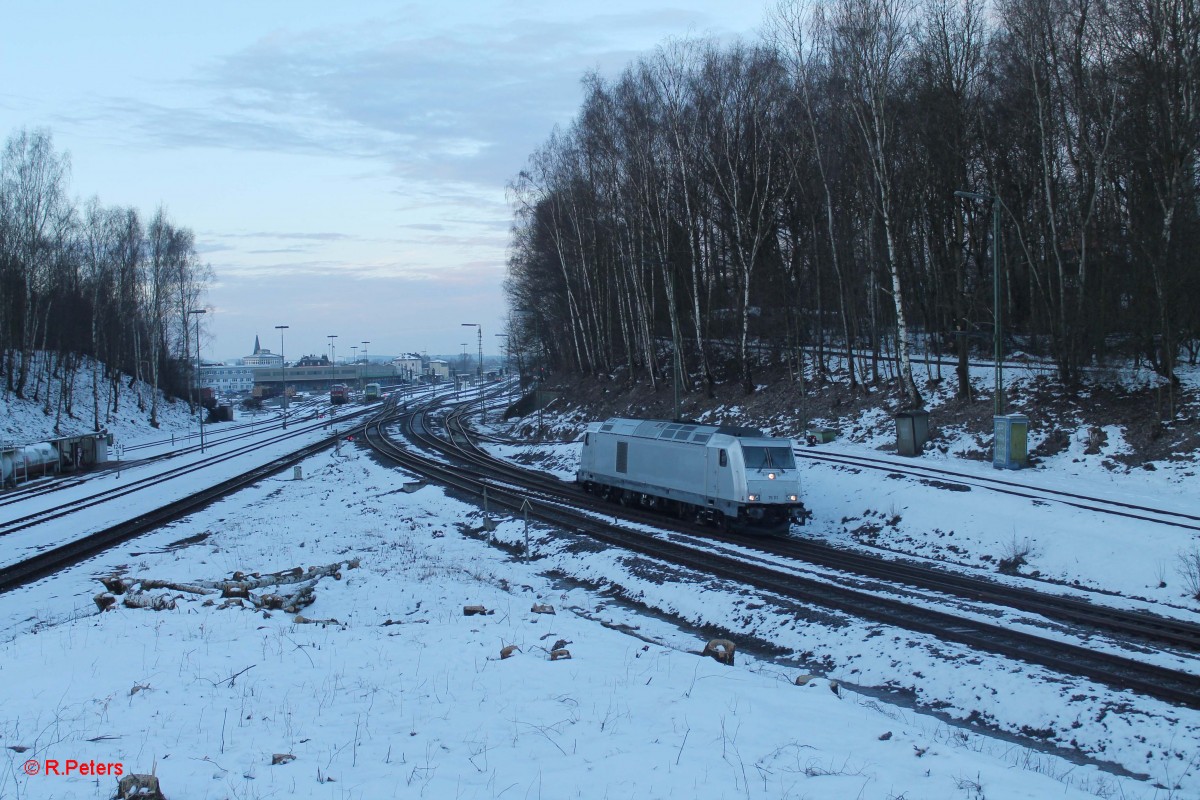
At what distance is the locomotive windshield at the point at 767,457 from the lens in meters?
Answer: 21.6

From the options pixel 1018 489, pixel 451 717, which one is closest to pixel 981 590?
pixel 1018 489

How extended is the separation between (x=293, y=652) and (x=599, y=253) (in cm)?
4250

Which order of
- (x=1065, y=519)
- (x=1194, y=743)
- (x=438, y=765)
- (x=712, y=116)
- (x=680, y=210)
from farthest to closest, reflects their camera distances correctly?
1. (x=680, y=210)
2. (x=712, y=116)
3. (x=1065, y=519)
4. (x=1194, y=743)
5. (x=438, y=765)

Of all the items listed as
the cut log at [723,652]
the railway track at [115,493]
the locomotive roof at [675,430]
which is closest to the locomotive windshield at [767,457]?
the locomotive roof at [675,430]

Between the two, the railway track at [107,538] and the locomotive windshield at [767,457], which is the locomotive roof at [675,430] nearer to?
the locomotive windshield at [767,457]

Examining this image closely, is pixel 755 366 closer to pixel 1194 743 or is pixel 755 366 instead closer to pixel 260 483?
pixel 260 483

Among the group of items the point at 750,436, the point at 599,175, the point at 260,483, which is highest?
the point at 599,175

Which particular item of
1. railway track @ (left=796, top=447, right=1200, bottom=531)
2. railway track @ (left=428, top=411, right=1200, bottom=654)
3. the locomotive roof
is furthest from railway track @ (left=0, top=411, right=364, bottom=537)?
railway track @ (left=796, top=447, right=1200, bottom=531)

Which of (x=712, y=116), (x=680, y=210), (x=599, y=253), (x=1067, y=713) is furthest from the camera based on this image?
(x=599, y=253)

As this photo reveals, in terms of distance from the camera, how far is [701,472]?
23344mm

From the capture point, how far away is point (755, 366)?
4397cm

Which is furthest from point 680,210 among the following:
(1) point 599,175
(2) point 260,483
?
(2) point 260,483

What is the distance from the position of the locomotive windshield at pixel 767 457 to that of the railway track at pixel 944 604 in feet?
6.90

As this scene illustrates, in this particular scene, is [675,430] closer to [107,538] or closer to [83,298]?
[107,538]
